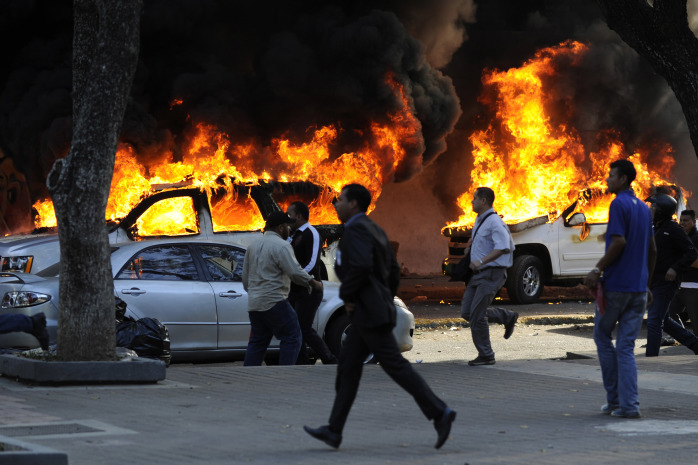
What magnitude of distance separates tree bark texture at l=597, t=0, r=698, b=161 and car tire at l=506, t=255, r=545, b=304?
6.34 m

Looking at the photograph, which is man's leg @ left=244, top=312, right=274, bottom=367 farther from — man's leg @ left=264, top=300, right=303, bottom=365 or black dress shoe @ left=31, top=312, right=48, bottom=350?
black dress shoe @ left=31, top=312, right=48, bottom=350

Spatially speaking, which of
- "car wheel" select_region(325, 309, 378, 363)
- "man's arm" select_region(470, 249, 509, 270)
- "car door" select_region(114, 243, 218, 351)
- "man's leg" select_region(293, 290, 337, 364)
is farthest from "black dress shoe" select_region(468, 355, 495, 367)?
"car door" select_region(114, 243, 218, 351)

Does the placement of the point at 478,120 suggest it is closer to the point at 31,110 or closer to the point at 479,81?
the point at 479,81

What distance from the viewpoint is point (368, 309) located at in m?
6.64

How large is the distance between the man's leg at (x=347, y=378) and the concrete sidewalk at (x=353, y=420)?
21cm

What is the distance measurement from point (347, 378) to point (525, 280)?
12.6m

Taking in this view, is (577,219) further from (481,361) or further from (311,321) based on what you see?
(311,321)

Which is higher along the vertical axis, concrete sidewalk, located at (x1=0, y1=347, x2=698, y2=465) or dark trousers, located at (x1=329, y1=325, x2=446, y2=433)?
dark trousers, located at (x1=329, y1=325, x2=446, y2=433)

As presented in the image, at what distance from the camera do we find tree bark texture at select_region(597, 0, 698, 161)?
12.5 metres

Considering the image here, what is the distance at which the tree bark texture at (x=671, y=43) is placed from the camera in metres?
12.5

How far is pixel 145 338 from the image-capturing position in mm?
9938

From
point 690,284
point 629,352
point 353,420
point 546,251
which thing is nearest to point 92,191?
point 353,420

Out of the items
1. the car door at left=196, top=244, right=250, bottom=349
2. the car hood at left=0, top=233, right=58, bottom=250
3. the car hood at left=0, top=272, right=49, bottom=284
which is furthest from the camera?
the car hood at left=0, top=233, right=58, bottom=250

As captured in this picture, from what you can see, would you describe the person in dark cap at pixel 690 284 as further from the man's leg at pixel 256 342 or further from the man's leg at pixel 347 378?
the man's leg at pixel 347 378
